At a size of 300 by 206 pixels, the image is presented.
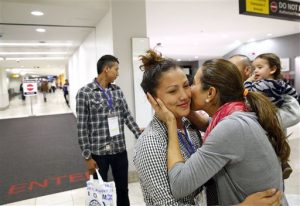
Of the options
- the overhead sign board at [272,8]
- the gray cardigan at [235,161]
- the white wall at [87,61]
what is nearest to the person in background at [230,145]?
the gray cardigan at [235,161]

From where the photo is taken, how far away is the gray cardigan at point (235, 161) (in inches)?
36.2

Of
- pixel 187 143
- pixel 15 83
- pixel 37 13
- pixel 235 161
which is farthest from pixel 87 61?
pixel 15 83

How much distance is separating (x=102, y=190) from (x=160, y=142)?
73cm

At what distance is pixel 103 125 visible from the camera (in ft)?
8.32

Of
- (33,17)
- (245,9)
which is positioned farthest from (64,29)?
(245,9)

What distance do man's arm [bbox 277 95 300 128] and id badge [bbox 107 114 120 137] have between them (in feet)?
4.60

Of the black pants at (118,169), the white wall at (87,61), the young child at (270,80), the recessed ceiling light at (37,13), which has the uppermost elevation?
the recessed ceiling light at (37,13)

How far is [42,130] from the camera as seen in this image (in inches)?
353

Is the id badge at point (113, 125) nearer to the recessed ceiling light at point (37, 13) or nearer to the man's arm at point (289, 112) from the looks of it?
the man's arm at point (289, 112)

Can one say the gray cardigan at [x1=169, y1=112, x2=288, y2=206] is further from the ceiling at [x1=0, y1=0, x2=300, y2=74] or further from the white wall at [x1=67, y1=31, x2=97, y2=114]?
the white wall at [x1=67, y1=31, x2=97, y2=114]

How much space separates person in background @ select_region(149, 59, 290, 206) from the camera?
0.92 m

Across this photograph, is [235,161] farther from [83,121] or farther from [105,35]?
[105,35]

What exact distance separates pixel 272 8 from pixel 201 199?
374cm

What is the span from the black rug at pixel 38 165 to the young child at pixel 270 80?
3.00 metres
